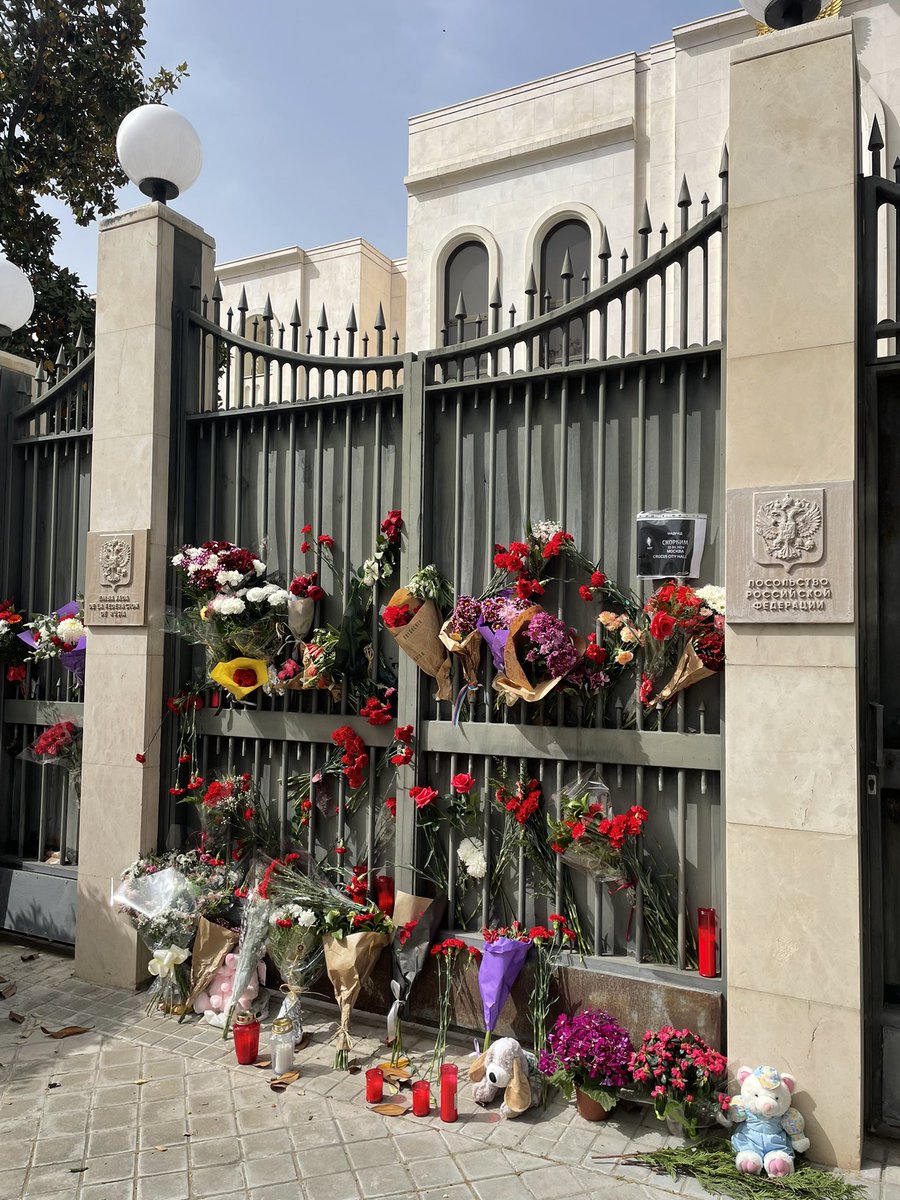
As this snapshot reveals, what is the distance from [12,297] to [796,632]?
17.9 feet

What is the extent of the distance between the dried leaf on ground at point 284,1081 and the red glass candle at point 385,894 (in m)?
0.80

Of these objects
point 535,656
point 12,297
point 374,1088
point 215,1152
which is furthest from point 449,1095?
point 12,297

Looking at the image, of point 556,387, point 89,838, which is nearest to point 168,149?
point 556,387

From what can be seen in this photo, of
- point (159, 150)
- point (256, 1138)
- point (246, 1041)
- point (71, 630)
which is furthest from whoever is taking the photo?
point (71, 630)

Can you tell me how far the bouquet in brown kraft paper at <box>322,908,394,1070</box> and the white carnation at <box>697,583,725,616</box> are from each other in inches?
83.3

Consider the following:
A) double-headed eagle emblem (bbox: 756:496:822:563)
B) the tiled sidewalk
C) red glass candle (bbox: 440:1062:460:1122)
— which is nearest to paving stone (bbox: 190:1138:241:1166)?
the tiled sidewalk

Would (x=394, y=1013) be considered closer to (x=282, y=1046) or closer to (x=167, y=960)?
(x=282, y=1046)

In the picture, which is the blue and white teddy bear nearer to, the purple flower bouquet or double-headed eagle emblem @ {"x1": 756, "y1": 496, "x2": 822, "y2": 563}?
the purple flower bouquet

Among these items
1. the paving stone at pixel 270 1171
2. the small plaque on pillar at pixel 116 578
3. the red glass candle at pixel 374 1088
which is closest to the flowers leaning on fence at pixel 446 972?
the red glass candle at pixel 374 1088

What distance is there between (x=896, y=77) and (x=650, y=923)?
11.0m

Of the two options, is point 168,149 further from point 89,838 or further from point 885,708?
point 885,708

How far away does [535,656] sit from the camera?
378cm

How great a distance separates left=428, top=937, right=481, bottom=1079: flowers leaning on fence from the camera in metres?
3.88

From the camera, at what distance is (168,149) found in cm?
491
